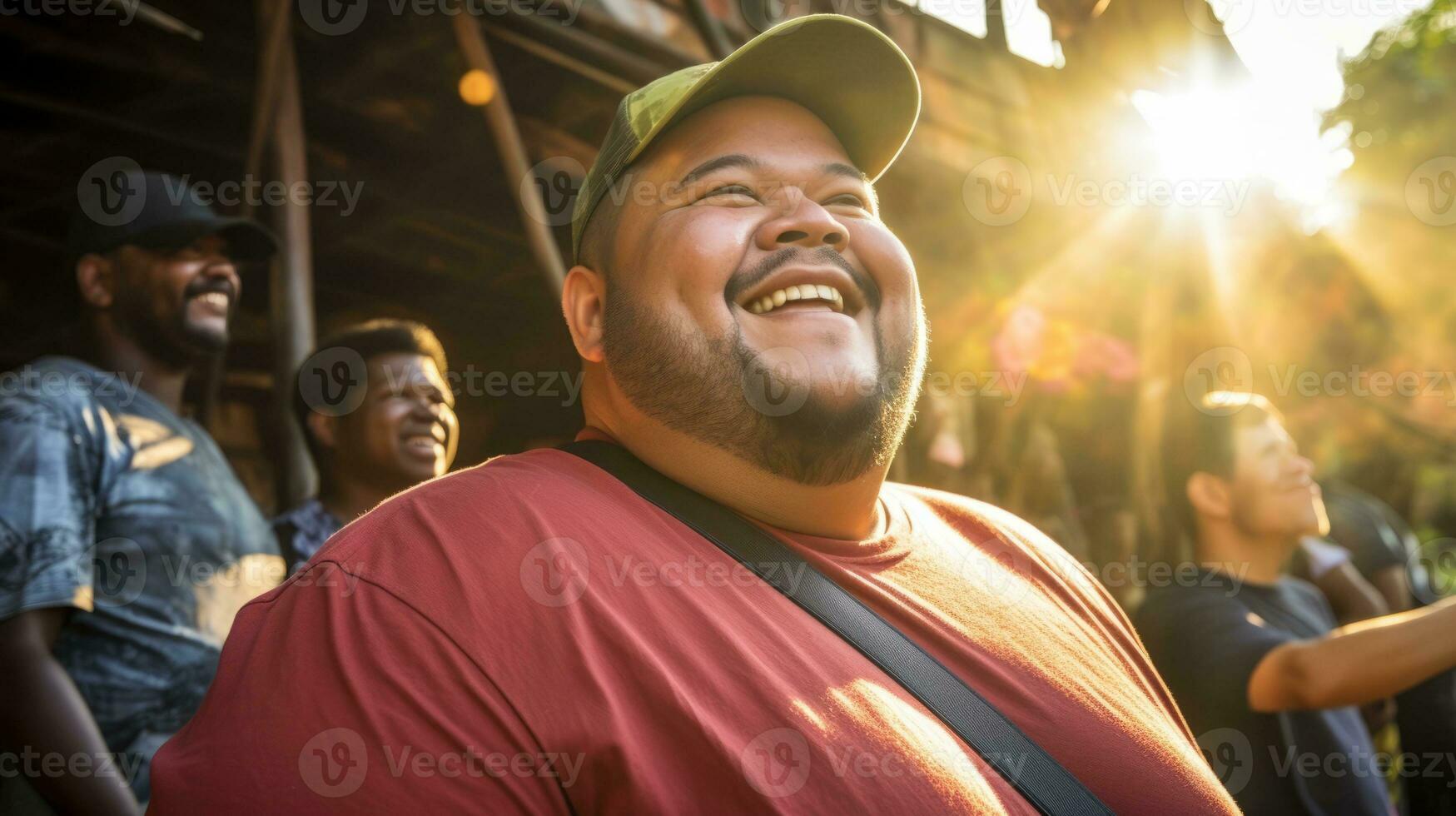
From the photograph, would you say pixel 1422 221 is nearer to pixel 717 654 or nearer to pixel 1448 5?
pixel 1448 5

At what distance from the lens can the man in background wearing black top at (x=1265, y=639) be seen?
266 cm

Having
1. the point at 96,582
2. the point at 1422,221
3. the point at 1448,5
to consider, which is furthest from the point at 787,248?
the point at 1448,5

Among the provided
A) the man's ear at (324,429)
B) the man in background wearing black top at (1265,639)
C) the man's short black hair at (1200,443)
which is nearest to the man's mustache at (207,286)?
the man's ear at (324,429)

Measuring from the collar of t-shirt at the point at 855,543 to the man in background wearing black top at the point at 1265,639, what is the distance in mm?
1572

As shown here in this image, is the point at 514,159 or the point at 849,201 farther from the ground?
the point at 514,159

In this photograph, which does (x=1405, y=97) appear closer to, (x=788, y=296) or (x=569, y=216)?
(x=569, y=216)

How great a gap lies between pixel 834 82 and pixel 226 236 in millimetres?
2005

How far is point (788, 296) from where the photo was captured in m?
1.77

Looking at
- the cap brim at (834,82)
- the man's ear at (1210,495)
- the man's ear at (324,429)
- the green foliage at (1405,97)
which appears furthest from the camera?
the green foliage at (1405,97)

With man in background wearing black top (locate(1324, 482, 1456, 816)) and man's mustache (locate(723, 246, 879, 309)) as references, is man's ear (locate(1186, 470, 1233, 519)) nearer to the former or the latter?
man in background wearing black top (locate(1324, 482, 1456, 816))

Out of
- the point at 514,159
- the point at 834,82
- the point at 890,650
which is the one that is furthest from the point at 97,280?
the point at 890,650

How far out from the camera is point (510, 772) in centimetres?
112

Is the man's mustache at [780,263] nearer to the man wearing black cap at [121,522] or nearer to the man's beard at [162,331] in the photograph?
the man wearing black cap at [121,522]

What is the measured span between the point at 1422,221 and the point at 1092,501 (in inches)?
452
